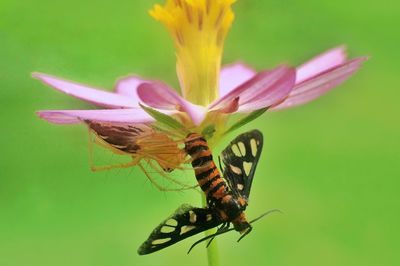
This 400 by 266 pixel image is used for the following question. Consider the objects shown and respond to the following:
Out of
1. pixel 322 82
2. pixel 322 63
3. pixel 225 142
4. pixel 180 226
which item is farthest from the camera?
pixel 225 142

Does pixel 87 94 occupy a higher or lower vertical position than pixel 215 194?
higher

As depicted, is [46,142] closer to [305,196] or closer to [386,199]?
[305,196]

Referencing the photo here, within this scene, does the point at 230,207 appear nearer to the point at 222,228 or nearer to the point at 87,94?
the point at 222,228

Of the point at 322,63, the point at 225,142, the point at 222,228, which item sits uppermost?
the point at 225,142

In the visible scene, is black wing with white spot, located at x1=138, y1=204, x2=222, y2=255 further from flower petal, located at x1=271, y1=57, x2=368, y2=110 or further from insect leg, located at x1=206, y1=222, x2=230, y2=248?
flower petal, located at x1=271, y1=57, x2=368, y2=110

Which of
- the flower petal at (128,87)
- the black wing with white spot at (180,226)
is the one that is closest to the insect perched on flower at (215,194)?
the black wing with white spot at (180,226)

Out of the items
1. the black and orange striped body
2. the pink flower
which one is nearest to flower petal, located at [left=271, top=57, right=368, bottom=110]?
the pink flower

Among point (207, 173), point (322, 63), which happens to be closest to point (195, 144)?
point (207, 173)
